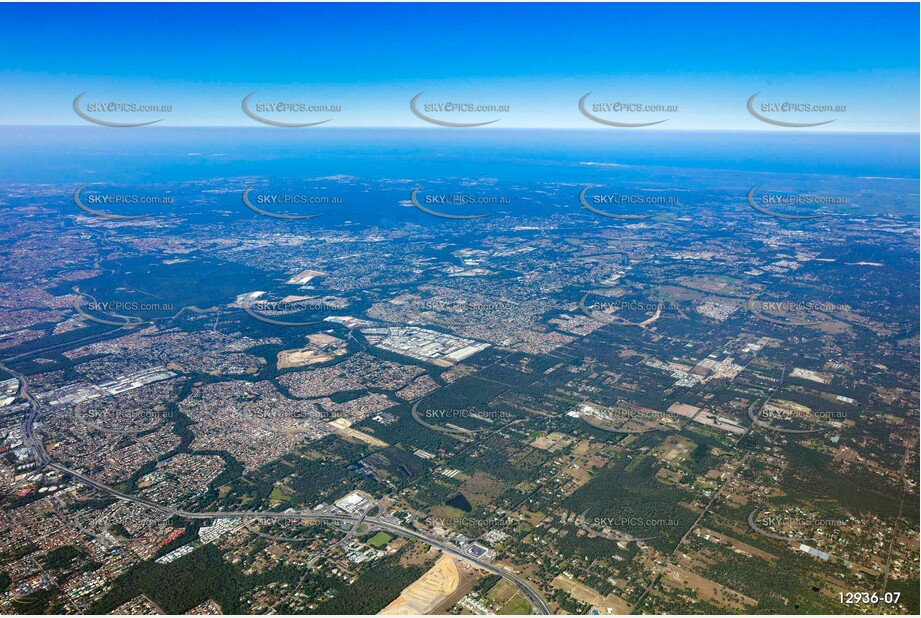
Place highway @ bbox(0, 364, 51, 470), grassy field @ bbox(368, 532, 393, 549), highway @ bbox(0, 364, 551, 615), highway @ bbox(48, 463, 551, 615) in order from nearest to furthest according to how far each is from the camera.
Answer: highway @ bbox(0, 364, 551, 615) < highway @ bbox(48, 463, 551, 615) < grassy field @ bbox(368, 532, 393, 549) < highway @ bbox(0, 364, 51, 470)

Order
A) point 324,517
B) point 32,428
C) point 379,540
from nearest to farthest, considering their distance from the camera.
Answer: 1. point 379,540
2. point 324,517
3. point 32,428

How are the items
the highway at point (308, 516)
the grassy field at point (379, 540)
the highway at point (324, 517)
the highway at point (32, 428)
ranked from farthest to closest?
1. the highway at point (32, 428)
2. the grassy field at point (379, 540)
3. the highway at point (324, 517)
4. the highway at point (308, 516)

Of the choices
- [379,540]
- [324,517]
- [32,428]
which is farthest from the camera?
[32,428]

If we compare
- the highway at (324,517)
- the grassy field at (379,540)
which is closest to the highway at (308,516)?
the highway at (324,517)

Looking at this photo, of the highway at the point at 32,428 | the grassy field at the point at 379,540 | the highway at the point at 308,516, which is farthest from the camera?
the highway at the point at 32,428

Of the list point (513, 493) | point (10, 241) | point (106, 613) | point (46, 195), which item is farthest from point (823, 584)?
point (46, 195)

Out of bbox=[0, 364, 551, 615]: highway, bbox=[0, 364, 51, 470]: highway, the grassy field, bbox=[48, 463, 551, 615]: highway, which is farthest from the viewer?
bbox=[0, 364, 51, 470]: highway

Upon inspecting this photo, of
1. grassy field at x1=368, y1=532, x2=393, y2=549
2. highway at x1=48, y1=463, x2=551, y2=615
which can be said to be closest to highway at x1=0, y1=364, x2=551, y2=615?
highway at x1=48, y1=463, x2=551, y2=615

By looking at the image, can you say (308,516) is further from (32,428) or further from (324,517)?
(32,428)

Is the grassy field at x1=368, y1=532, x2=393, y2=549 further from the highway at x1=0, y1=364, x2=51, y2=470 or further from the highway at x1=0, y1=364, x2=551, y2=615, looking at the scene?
the highway at x1=0, y1=364, x2=51, y2=470

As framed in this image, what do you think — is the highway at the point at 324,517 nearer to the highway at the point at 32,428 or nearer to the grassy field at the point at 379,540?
the grassy field at the point at 379,540

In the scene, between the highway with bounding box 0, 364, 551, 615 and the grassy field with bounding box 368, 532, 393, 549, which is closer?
the highway with bounding box 0, 364, 551, 615

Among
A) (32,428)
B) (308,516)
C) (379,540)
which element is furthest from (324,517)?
(32,428)
